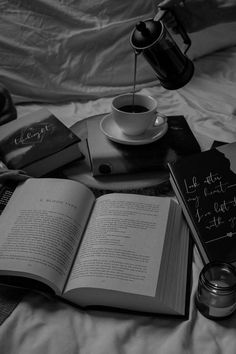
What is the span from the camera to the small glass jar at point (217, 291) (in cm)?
52

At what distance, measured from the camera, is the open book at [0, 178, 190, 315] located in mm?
551

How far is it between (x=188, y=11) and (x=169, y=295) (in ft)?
2.63

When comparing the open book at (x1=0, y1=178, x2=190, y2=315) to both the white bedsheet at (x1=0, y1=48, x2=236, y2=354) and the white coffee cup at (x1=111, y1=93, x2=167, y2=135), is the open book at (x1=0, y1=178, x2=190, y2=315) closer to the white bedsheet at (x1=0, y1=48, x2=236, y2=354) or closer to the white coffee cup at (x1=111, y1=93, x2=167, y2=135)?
the white bedsheet at (x1=0, y1=48, x2=236, y2=354)

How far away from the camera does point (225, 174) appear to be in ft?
2.29

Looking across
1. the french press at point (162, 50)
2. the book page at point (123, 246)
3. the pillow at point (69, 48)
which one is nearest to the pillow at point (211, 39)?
the pillow at point (69, 48)

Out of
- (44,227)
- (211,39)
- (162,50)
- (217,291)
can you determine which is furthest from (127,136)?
(211,39)

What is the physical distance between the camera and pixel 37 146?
0.80 metres

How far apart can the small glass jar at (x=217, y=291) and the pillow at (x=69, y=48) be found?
2.51 ft

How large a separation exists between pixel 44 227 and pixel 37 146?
0.24m

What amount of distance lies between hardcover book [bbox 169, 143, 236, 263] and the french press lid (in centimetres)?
26

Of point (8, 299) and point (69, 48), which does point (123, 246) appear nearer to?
point (8, 299)

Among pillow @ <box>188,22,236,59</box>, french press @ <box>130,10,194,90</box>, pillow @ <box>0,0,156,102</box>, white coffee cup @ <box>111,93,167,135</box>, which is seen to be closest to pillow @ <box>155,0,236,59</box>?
pillow @ <box>188,22,236,59</box>

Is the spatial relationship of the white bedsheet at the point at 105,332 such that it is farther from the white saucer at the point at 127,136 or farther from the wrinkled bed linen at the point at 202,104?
the wrinkled bed linen at the point at 202,104

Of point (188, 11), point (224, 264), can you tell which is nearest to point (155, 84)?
point (188, 11)
